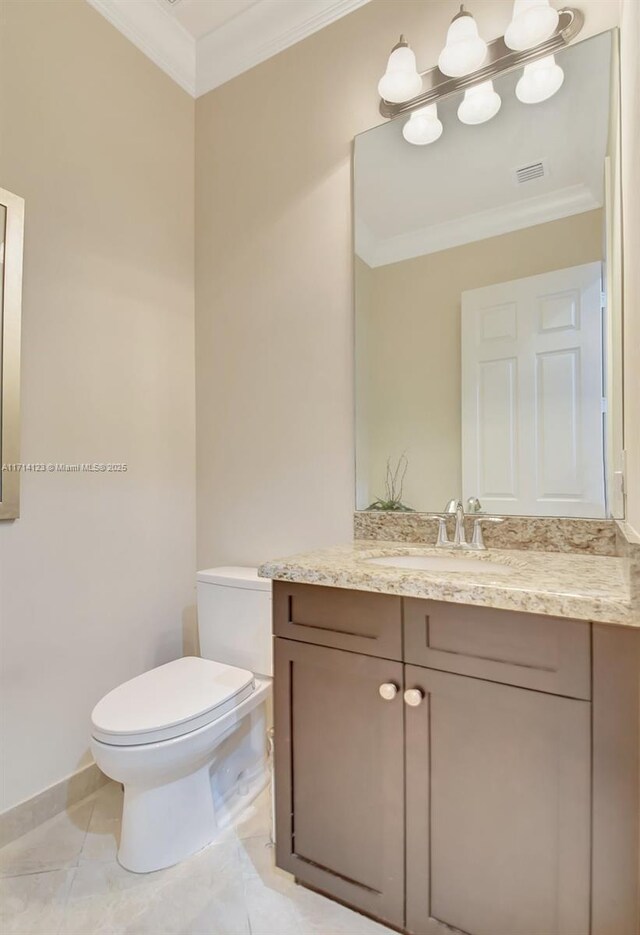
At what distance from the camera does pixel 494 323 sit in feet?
4.98

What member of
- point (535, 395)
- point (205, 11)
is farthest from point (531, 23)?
point (205, 11)

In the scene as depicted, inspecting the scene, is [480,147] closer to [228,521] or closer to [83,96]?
[83,96]

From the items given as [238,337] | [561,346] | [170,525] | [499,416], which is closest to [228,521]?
[170,525]

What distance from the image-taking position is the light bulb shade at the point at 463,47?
1445mm

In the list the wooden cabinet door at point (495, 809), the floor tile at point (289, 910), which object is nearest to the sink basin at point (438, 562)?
the wooden cabinet door at point (495, 809)

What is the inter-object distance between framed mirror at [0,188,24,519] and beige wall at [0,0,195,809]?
0.05m

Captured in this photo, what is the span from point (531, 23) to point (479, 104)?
21 centimetres

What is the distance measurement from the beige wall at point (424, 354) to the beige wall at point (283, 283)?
0.11 m

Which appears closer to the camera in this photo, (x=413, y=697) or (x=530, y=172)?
(x=413, y=697)

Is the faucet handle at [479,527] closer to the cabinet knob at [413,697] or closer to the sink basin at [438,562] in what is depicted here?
the sink basin at [438,562]

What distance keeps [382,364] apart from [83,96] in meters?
1.43

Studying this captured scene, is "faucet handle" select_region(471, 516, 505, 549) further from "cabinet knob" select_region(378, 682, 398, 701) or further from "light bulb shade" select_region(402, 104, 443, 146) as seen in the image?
"light bulb shade" select_region(402, 104, 443, 146)

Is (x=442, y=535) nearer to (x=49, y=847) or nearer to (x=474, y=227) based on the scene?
(x=474, y=227)

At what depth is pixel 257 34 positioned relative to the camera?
1938 mm
